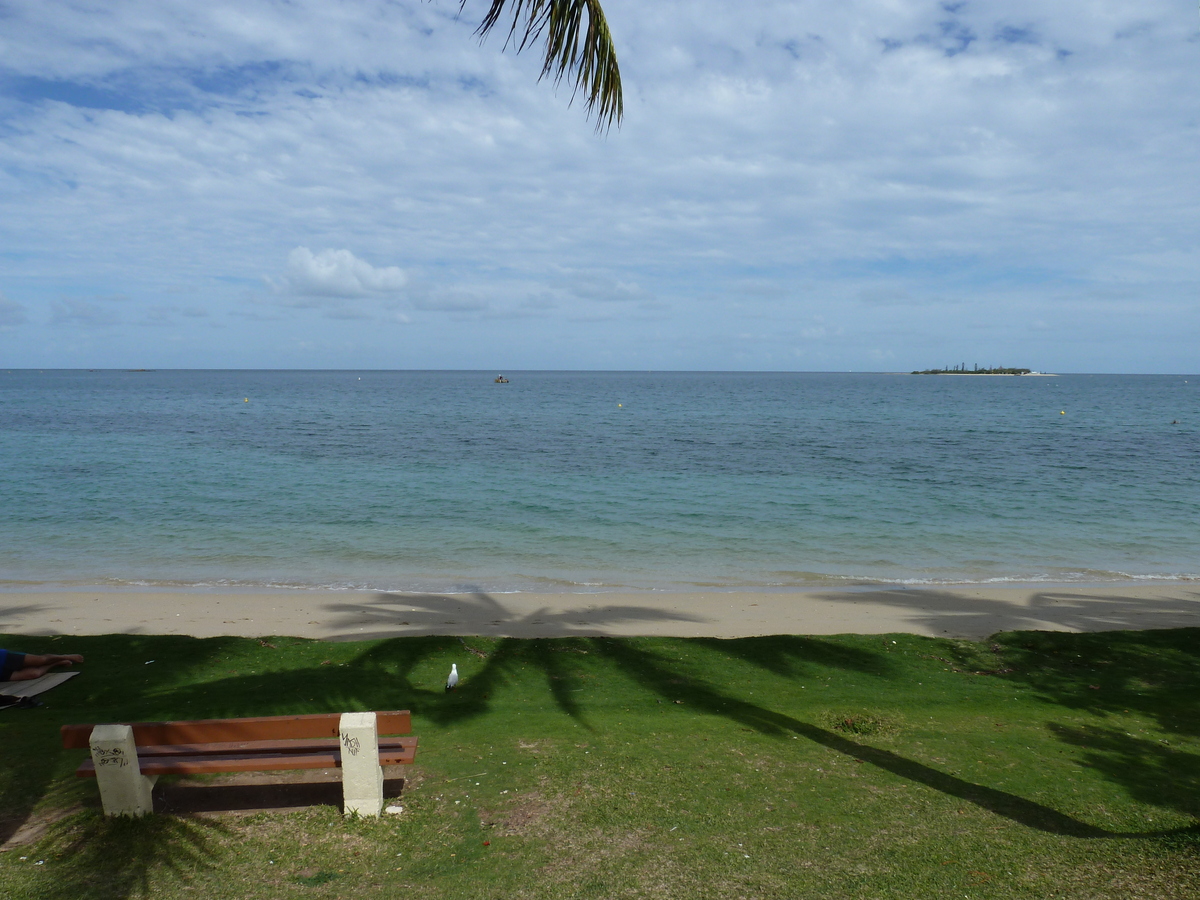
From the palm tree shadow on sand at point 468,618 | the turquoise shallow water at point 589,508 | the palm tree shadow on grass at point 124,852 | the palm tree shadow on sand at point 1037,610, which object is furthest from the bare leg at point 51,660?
the palm tree shadow on sand at point 1037,610

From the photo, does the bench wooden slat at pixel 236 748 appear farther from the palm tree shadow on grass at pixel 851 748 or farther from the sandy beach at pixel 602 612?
the sandy beach at pixel 602 612

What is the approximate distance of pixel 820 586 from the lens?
15.7 meters

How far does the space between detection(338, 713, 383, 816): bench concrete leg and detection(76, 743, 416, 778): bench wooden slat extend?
126 millimetres

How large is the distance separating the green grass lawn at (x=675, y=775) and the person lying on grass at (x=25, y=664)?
406mm

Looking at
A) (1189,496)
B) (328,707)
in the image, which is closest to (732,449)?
(1189,496)

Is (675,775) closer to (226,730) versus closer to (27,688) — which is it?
(226,730)

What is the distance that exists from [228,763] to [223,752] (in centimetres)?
16

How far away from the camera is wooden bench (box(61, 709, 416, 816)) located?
16.9 feet

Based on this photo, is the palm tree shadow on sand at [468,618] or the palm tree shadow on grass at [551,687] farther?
the palm tree shadow on sand at [468,618]

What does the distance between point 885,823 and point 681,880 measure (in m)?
1.60

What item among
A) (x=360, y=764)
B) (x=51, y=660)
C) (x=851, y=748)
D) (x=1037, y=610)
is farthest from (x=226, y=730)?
(x=1037, y=610)

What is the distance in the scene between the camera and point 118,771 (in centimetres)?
512

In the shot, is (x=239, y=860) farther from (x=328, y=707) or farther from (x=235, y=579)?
(x=235, y=579)

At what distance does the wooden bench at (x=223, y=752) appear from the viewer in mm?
5137
